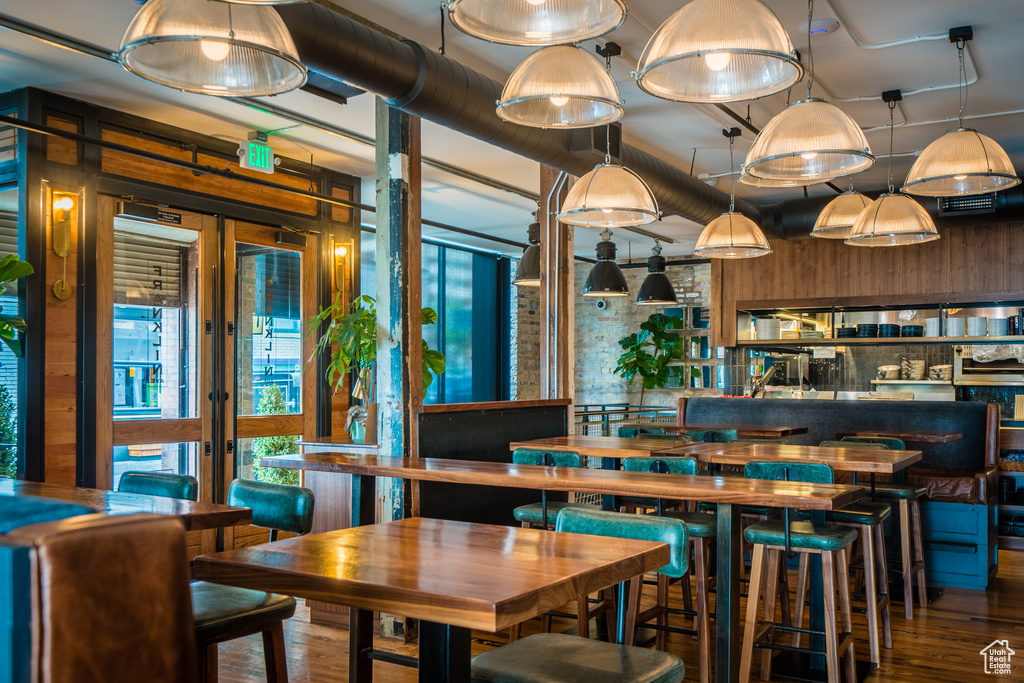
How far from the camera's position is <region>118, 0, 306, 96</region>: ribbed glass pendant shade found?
2.39 meters

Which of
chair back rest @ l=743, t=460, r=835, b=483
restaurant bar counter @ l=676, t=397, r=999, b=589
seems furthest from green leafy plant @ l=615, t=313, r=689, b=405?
chair back rest @ l=743, t=460, r=835, b=483

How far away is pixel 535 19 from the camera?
259 centimetres

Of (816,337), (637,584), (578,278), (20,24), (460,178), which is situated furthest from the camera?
(578,278)

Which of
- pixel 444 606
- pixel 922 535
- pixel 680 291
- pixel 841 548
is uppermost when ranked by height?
pixel 680 291

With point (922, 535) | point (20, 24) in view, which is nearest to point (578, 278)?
point (922, 535)

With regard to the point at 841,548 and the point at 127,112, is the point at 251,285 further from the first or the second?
the point at 841,548

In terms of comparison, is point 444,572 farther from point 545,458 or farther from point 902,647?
point 902,647

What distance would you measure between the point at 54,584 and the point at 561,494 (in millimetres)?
4992

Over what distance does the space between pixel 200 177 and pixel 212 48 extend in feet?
14.2

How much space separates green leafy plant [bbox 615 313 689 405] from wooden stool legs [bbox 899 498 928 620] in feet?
22.0

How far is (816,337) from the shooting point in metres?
9.59

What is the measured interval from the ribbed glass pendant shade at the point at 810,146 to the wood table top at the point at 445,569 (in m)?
1.95

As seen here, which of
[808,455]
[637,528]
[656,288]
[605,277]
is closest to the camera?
[637,528]

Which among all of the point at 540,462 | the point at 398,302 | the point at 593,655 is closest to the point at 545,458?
the point at 540,462
